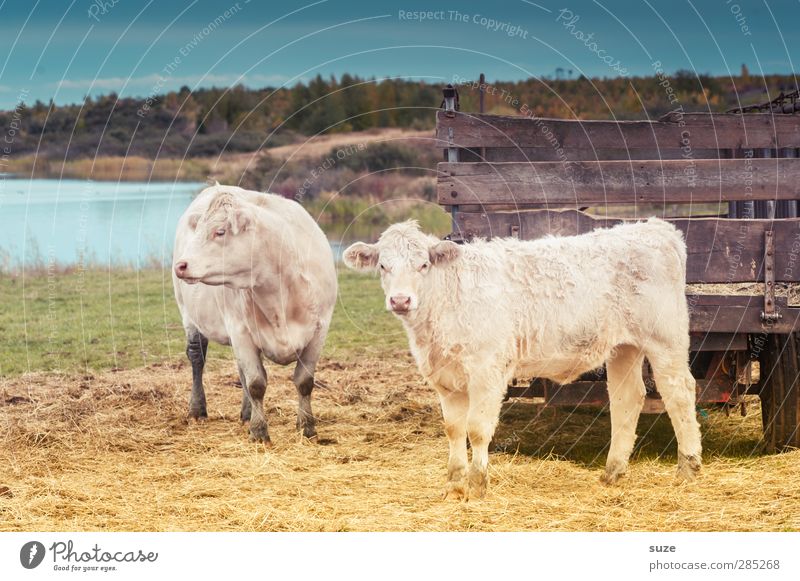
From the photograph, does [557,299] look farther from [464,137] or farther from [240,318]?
[240,318]

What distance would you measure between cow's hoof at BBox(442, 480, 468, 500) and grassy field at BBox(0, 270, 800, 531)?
115 millimetres

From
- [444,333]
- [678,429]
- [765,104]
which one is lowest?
[678,429]

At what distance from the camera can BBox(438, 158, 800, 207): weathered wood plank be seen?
25.0 feet

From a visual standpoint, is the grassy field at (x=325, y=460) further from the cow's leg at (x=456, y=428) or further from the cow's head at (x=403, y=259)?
the cow's head at (x=403, y=259)

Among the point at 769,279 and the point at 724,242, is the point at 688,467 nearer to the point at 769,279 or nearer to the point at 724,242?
the point at 769,279

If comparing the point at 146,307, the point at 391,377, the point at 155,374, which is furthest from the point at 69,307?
the point at 391,377

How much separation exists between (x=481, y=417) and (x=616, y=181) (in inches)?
91.1

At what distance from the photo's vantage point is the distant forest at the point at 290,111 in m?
16.2

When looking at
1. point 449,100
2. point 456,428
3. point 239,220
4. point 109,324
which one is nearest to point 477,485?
point 456,428

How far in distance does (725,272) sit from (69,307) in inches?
462

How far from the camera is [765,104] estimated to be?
40.5 feet
